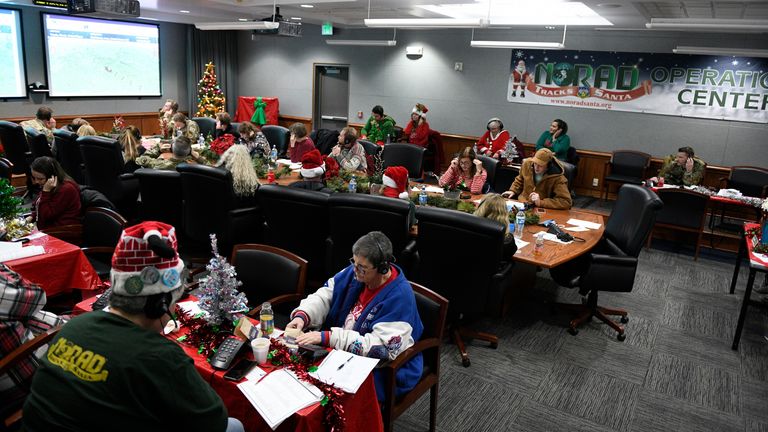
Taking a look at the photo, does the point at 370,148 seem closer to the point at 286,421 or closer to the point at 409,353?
the point at 409,353

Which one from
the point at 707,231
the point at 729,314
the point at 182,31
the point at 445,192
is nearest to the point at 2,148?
the point at 182,31

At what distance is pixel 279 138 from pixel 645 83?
19.1 ft

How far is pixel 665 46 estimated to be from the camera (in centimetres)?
827

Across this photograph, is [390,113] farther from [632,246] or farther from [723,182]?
[632,246]

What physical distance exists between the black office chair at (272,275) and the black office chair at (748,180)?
22.7 ft

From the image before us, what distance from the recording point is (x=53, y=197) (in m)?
4.01

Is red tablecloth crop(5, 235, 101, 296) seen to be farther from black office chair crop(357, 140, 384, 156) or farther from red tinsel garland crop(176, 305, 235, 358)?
black office chair crop(357, 140, 384, 156)

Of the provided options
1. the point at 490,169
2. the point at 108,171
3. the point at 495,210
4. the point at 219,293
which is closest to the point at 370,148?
the point at 490,169

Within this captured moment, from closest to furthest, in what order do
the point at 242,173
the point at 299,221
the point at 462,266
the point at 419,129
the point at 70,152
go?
the point at 462,266 < the point at 299,221 < the point at 242,173 < the point at 70,152 < the point at 419,129

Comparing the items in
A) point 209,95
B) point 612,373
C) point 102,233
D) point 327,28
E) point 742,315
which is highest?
point 327,28

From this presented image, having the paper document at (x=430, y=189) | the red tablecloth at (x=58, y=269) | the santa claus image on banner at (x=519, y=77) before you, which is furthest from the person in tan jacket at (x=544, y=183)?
the santa claus image on banner at (x=519, y=77)

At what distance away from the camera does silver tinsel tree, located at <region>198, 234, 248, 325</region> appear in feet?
7.63

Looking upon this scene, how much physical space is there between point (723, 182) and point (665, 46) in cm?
227

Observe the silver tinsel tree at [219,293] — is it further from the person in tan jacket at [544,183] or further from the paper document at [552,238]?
the person in tan jacket at [544,183]
